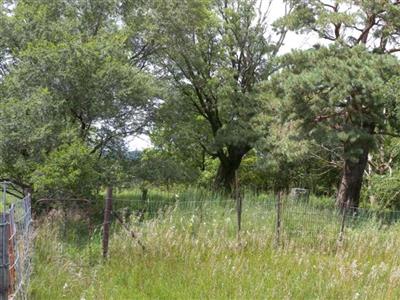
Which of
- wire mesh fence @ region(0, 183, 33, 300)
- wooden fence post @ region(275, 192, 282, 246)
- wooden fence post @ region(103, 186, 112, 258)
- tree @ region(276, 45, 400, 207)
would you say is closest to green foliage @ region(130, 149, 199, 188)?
tree @ region(276, 45, 400, 207)

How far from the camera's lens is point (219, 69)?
1867cm

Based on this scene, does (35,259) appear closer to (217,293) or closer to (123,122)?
(217,293)

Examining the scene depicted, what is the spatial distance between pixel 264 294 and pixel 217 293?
1.90 ft

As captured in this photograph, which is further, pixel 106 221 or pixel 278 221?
pixel 278 221

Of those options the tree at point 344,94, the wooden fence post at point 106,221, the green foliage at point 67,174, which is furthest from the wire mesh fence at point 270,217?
the tree at point 344,94

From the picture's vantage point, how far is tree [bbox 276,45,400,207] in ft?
33.7

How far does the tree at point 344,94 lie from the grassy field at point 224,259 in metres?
2.64

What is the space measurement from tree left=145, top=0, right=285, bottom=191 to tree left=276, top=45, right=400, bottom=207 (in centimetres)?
507

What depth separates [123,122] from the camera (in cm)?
1402

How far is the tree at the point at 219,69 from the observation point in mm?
17094

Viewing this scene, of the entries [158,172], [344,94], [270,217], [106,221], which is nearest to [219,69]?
[158,172]

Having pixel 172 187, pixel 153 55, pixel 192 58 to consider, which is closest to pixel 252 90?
pixel 192 58

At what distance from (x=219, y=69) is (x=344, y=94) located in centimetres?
883

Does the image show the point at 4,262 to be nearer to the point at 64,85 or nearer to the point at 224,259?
the point at 224,259
